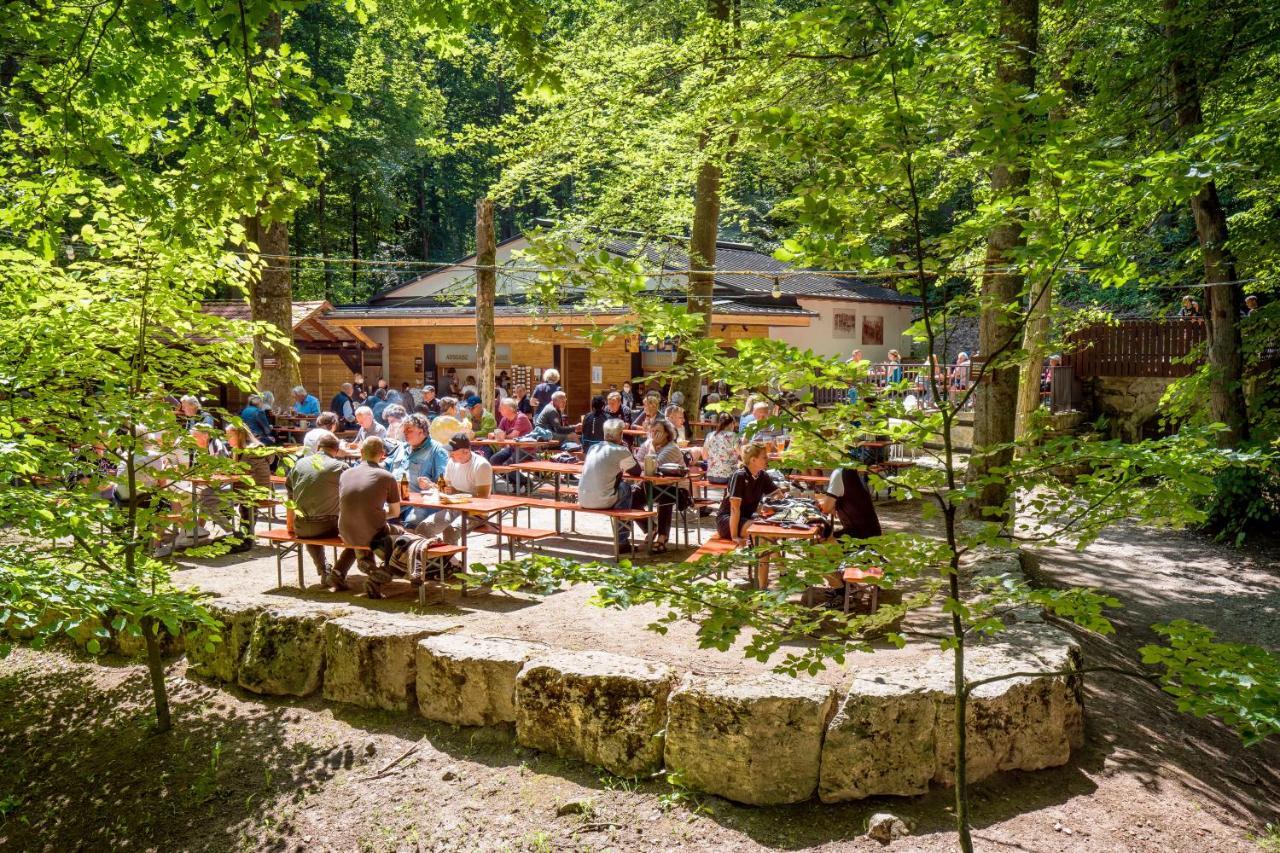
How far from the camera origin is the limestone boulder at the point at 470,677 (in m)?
5.15

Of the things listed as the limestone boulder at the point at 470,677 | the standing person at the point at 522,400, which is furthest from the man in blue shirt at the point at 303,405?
the limestone boulder at the point at 470,677

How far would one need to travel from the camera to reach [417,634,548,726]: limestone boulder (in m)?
5.15

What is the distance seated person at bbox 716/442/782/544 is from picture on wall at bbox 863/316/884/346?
19.0 metres

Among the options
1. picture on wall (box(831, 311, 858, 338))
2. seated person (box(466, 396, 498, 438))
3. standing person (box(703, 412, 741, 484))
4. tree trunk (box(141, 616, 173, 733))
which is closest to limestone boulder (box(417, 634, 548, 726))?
tree trunk (box(141, 616, 173, 733))

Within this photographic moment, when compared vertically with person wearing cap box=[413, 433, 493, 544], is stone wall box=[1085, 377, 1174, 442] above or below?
above

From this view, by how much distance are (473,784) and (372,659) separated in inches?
50.3

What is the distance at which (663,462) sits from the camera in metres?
8.23

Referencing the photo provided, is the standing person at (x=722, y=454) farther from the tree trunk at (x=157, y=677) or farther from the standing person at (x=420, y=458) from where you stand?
the tree trunk at (x=157, y=677)

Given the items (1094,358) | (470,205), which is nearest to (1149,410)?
(1094,358)

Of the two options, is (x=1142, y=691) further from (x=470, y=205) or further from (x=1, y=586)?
(x=470, y=205)

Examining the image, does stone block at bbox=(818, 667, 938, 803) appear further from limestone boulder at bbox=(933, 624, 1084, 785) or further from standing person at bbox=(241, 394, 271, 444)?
standing person at bbox=(241, 394, 271, 444)

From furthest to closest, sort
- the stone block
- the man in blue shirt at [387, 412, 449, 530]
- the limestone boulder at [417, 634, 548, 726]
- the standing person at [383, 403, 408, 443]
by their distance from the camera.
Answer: the standing person at [383, 403, 408, 443]
the man in blue shirt at [387, 412, 449, 530]
the limestone boulder at [417, 634, 548, 726]
the stone block

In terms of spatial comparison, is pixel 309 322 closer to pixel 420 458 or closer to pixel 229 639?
pixel 420 458

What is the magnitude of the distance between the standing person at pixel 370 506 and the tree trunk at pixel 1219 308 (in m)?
8.90
